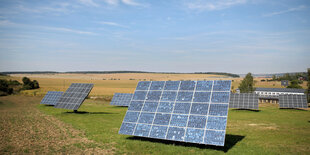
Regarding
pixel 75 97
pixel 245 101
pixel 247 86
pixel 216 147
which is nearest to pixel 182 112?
pixel 216 147

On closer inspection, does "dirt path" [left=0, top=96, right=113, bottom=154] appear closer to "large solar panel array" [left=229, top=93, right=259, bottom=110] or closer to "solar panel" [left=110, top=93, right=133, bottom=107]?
"solar panel" [left=110, top=93, right=133, bottom=107]

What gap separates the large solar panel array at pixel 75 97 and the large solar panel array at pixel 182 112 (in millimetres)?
16416

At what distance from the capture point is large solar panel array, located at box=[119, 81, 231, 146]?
13.9 metres

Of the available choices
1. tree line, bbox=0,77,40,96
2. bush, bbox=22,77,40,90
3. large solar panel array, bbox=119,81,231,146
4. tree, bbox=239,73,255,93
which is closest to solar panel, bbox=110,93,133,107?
large solar panel array, bbox=119,81,231,146

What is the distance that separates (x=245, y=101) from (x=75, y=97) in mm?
30506

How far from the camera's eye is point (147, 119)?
53.4 ft

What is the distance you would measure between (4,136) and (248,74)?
87.6 m

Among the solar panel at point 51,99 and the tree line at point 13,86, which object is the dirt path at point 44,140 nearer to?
the solar panel at point 51,99

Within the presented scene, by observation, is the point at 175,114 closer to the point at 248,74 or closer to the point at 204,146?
the point at 204,146

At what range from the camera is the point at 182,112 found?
15.5 meters

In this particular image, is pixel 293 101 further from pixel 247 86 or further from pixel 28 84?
pixel 28 84

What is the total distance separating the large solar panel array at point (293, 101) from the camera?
154ft

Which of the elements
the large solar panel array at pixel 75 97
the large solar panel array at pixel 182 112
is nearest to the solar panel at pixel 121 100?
the large solar panel array at pixel 75 97

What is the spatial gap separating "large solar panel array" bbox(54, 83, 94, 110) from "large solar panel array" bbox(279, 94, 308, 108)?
39415 millimetres
